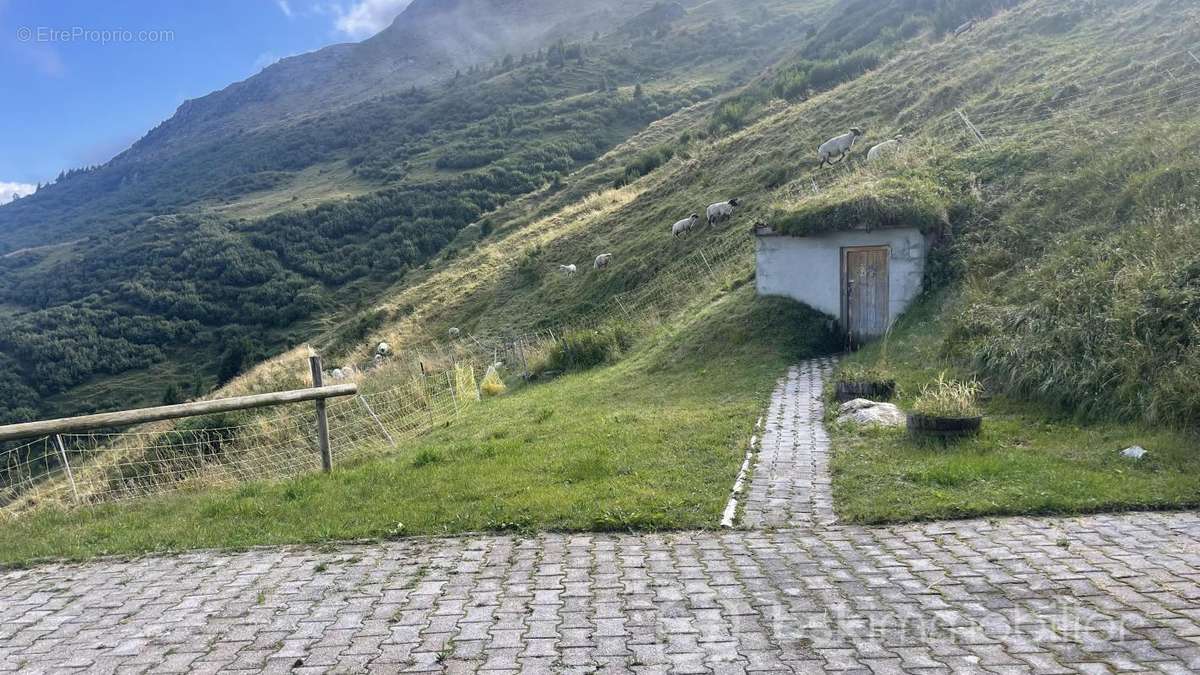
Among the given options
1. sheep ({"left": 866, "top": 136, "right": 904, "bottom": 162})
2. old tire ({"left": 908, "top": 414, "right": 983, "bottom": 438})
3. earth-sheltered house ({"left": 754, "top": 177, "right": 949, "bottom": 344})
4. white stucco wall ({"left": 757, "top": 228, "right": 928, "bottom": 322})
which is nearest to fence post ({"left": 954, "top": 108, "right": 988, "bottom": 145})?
sheep ({"left": 866, "top": 136, "right": 904, "bottom": 162})

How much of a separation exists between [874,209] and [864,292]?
58.2 inches

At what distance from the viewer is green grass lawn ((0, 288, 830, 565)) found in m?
6.13

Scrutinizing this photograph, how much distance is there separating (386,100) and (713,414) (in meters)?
107

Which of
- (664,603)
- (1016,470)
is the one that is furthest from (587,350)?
(664,603)

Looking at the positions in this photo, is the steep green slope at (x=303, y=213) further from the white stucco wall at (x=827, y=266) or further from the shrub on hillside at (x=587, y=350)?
the white stucco wall at (x=827, y=266)

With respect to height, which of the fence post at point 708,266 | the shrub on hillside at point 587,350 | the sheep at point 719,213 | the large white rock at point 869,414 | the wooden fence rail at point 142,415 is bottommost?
the shrub on hillside at point 587,350

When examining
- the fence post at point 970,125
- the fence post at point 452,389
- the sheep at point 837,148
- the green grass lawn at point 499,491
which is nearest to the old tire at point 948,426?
the green grass lawn at point 499,491

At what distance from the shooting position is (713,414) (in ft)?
31.4

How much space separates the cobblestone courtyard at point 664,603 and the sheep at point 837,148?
1737cm

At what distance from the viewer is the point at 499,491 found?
692cm

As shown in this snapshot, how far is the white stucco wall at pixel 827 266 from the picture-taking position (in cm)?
1252

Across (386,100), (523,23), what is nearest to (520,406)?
(386,100)

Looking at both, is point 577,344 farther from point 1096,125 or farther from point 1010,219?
point 1096,125

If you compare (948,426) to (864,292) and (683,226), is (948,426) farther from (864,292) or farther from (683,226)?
(683,226)
